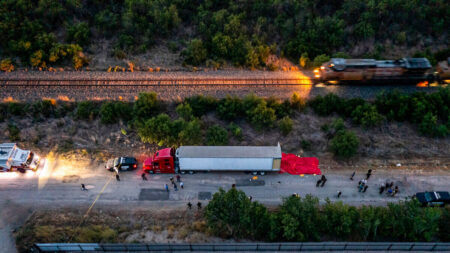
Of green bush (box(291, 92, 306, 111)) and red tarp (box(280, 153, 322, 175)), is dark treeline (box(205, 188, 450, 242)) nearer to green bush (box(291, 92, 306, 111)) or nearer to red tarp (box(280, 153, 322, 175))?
red tarp (box(280, 153, 322, 175))

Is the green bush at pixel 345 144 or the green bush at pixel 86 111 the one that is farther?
the green bush at pixel 86 111

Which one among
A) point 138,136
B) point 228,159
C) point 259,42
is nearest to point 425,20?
point 259,42

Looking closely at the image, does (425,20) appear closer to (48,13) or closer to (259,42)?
(259,42)

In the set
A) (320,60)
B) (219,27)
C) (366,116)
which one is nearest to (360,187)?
(366,116)

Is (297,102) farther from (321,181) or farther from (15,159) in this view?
(15,159)

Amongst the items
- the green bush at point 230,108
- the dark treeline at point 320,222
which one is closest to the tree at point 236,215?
the dark treeline at point 320,222

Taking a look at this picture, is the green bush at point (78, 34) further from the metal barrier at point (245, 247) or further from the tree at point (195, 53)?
the metal barrier at point (245, 247)
